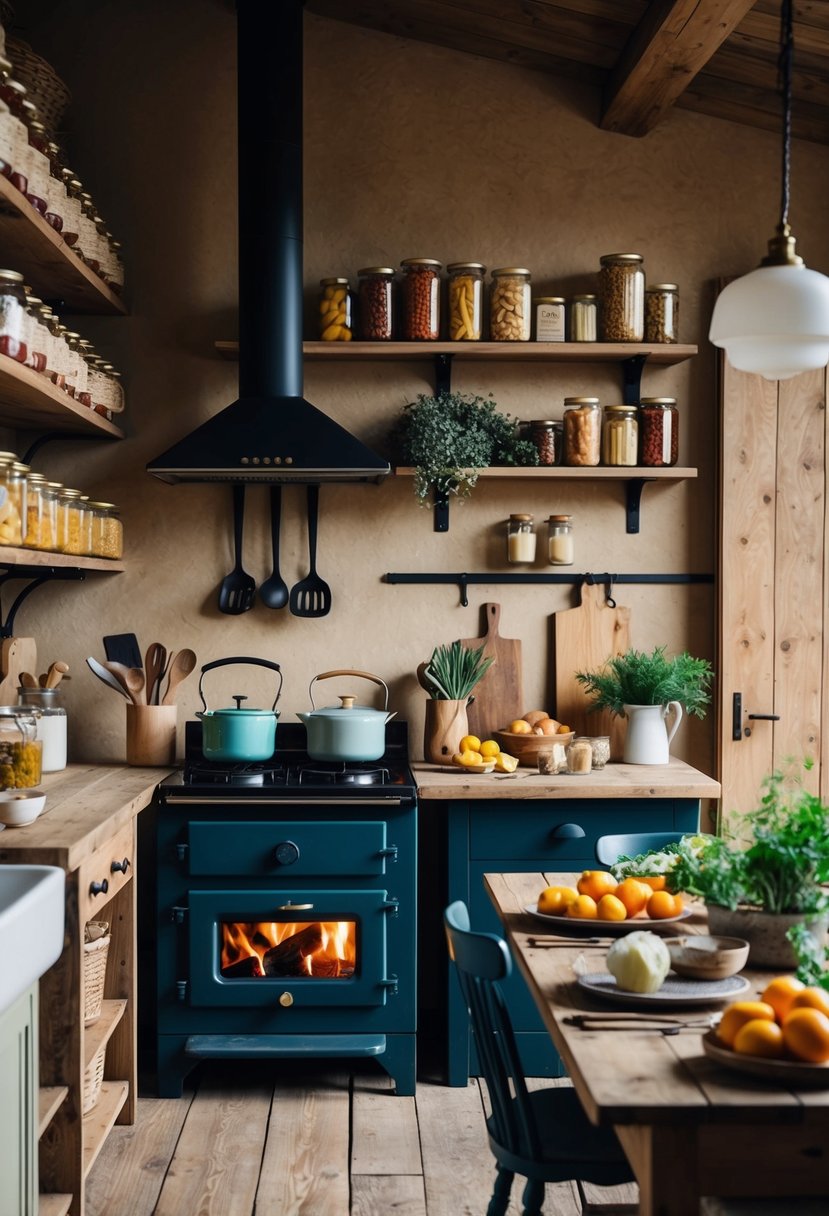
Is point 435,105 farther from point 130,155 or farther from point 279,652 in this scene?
point 279,652

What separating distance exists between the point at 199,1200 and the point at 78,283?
8.19 feet

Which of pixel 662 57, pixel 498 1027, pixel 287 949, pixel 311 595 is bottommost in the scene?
pixel 287 949

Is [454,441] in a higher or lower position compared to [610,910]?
higher

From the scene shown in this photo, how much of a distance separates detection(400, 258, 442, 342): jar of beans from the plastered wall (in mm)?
222

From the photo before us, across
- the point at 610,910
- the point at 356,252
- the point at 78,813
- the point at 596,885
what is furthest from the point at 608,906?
the point at 356,252

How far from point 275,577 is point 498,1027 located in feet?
7.10

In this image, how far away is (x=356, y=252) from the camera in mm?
4035

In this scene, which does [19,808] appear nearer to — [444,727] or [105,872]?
[105,872]

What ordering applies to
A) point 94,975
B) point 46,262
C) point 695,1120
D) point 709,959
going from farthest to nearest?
1. point 46,262
2. point 94,975
3. point 709,959
4. point 695,1120

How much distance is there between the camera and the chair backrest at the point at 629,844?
9.29 ft

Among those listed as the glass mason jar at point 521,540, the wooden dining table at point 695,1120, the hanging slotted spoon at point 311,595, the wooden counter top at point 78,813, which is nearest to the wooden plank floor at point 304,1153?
the wooden counter top at point 78,813

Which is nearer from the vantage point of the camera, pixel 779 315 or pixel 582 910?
pixel 779 315

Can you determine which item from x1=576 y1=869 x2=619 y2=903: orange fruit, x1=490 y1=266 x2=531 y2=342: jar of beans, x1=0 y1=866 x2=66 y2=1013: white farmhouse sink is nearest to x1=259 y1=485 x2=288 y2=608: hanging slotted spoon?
x1=490 y1=266 x2=531 y2=342: jar of beans

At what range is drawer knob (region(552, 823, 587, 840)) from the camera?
3457 mm
